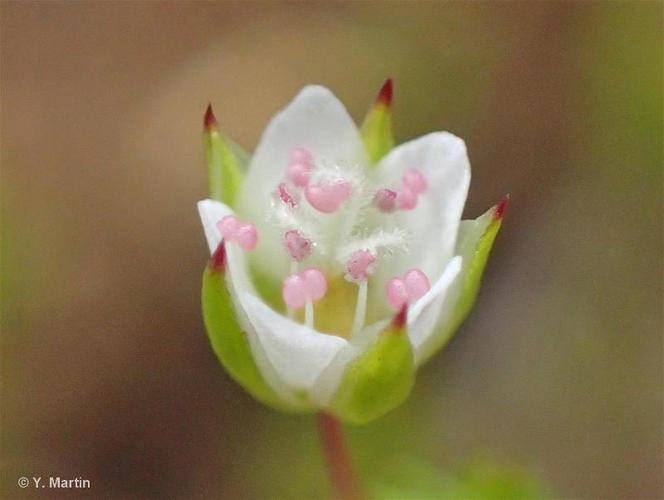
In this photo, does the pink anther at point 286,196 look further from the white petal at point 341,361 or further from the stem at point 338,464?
the stem at point 338,464

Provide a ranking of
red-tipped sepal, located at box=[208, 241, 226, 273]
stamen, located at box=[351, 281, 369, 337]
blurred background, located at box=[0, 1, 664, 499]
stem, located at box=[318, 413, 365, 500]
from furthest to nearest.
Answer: blurred background, located at box=[0, 1, 664, 499] < stem, located at box=[318, 413, 365, 500] < stamen, located at box=[351, 281, 369, 337] < red-tipped sepal, located at box=[208, 241, 226, 273]

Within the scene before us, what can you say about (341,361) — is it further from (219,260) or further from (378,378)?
(219,260)

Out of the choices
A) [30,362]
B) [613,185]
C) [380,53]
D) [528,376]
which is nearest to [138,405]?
[30,362]

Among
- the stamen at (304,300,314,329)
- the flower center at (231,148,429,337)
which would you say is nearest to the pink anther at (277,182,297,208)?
the flower center at (231,148,429,337)

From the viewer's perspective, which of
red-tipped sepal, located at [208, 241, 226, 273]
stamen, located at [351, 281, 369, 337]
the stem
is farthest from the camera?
the stem

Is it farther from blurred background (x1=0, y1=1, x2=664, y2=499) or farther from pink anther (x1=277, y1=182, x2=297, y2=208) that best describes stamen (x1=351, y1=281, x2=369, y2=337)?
blurred background (x1=0, y1=1, x2=664, y2=499)

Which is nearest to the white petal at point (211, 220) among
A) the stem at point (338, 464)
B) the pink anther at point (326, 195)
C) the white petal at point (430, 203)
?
the pink anther at point (326, 195)

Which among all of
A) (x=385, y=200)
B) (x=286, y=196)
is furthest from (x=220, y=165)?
(x=385, y=200)
